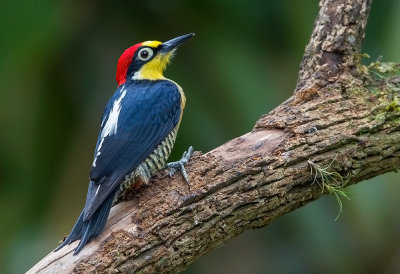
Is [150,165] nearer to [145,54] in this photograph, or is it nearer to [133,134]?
[133,134]

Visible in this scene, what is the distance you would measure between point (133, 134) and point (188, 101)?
117 inches

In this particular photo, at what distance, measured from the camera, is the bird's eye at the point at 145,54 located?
5.98 metres

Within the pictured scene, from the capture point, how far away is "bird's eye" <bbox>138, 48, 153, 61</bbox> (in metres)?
5.98

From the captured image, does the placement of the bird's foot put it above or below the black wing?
below

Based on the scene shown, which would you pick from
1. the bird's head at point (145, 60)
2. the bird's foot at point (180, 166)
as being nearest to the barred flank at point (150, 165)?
the bird's foot at point (180, 166)

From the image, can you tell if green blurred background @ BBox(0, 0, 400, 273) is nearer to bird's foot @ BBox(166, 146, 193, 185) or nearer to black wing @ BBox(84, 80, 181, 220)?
black wing @ BBox(84, 80, 181, 220)

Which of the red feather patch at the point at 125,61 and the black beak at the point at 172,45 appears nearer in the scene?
the red feather patch at the point at 125,61

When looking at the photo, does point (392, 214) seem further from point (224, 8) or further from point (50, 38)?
point (50, 38)

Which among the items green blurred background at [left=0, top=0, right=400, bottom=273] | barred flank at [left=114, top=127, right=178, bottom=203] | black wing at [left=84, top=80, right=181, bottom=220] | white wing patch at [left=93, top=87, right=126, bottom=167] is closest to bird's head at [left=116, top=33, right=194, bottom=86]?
black wing at [left=84, top=80, right=181, bottom=220]

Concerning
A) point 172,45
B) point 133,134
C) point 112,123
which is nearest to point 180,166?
point 133,134

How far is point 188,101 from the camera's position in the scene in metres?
8.25

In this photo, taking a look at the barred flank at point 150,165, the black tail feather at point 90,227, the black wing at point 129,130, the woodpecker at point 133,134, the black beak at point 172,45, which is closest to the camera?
the black tail feather at point 90,227

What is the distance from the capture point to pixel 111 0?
8.79 m

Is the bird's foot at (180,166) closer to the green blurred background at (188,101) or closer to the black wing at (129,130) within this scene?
the black wing at (129,130)
